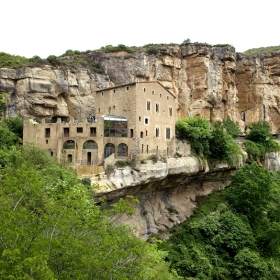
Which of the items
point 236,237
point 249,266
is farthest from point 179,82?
point 249,266

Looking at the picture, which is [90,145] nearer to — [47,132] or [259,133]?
[47,132]

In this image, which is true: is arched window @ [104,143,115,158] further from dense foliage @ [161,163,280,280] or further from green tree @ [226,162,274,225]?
green tree @ [226,162,274,225]

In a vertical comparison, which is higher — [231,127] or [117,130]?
[231,127]

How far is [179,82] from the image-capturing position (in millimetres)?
46750

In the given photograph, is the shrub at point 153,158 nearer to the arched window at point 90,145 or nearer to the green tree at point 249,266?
the arched window at point 90,145

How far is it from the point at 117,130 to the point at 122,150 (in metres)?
2.10

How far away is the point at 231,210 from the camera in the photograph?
32188 mm

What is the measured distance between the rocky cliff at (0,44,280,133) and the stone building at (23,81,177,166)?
776 cm

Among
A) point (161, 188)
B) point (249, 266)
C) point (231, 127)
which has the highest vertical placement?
point (231, 127)

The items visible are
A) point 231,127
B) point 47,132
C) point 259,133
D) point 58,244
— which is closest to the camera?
point 58,244

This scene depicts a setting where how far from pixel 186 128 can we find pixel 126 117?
7.19 metres

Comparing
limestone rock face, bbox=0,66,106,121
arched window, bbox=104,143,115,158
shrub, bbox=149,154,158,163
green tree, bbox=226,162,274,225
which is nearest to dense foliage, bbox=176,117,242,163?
green tree, bbox=226,162,274,225

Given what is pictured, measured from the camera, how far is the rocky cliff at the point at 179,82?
37031 mm

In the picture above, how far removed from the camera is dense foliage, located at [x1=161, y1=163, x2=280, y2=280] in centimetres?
2497
